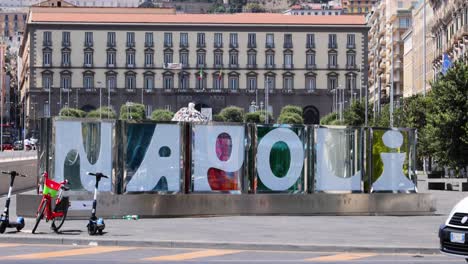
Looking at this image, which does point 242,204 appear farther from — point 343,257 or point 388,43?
point 388,43

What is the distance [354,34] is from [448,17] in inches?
3022

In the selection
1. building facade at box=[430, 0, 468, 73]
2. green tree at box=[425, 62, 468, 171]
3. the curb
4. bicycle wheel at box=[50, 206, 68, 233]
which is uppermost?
building facade at box=[430, 0, 468, 73]

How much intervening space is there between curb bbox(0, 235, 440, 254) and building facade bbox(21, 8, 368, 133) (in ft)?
465

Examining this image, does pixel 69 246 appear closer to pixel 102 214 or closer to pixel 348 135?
pixel 102 214

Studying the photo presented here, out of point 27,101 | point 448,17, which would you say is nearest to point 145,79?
point 27,101

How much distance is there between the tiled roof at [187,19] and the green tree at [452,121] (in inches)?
4533

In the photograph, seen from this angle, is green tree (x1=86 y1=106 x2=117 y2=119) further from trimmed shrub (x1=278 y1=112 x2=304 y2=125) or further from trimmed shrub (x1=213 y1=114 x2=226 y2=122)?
trimmed shrub (x1=278 y1=112 x2=304 y2=125)

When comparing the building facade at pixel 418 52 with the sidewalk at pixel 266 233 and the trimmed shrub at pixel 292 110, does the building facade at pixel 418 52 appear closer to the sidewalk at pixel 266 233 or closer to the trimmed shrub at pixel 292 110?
the trimmed shrub at pixel 292 110

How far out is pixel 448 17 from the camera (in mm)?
89562

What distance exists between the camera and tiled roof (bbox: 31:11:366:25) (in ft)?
539

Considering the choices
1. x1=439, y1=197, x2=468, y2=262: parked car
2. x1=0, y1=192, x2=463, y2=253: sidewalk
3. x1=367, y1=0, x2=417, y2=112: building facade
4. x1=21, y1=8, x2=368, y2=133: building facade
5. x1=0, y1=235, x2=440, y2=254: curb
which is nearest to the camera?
x1=439, y1=197, x2=468, y2=262: parked car

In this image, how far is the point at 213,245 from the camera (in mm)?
21062

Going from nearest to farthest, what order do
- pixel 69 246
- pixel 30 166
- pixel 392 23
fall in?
pixel 69 246 → pixel 30 166 → pixel 392 23

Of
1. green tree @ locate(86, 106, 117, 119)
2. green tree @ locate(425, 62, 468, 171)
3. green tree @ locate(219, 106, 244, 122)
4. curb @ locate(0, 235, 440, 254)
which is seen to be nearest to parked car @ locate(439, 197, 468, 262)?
curb @ locate(0, 235, 440, 254)
